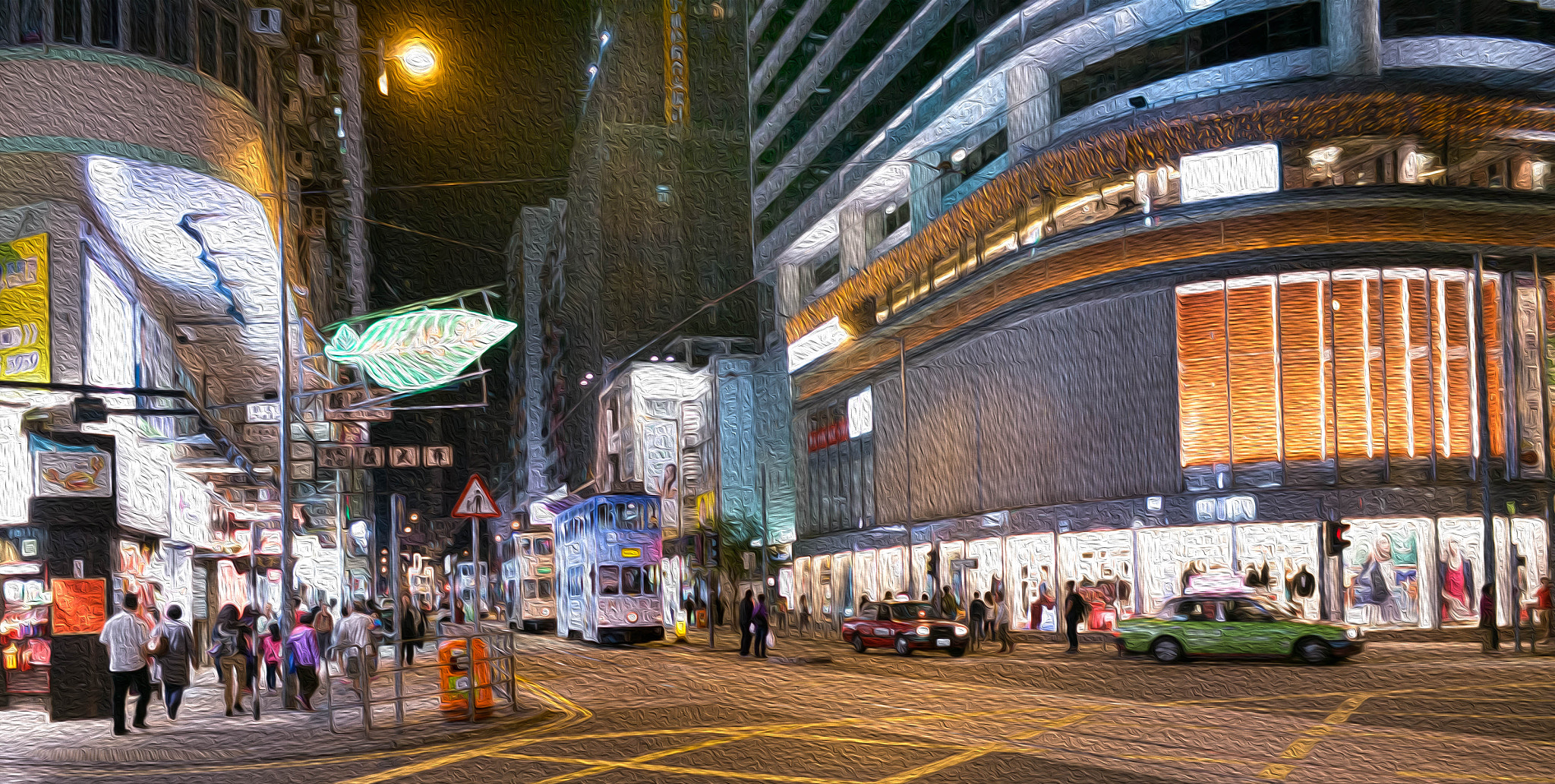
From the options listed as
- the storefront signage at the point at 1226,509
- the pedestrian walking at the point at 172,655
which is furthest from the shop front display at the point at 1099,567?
the pedestrian walking at the point at 172,655

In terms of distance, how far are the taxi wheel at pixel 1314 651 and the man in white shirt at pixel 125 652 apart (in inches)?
747

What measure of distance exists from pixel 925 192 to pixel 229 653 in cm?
3439

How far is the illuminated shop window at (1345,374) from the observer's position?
34.2 meters

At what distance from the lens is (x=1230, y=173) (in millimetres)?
34469

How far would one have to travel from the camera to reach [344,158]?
49.7 metres

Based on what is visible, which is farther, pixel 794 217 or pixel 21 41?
pixel 794 217

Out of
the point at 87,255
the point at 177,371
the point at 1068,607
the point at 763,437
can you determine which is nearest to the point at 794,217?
the point at 763,437

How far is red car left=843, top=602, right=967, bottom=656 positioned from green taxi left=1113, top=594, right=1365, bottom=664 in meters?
4.49

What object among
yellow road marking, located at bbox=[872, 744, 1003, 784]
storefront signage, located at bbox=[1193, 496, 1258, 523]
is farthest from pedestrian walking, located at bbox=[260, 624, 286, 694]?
storefront signage, located at bbox=[1193, 496, 1258, 523]

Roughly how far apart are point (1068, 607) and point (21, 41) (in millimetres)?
23501

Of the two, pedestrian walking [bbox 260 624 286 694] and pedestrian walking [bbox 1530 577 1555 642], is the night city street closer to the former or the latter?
pedestrian walking [bbox 260 624 286 694]

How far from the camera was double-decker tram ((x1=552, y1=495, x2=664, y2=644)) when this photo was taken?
35.8m

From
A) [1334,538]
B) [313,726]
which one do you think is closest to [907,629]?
[1334,538]

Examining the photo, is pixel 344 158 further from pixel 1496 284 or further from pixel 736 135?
pixel 736 135
